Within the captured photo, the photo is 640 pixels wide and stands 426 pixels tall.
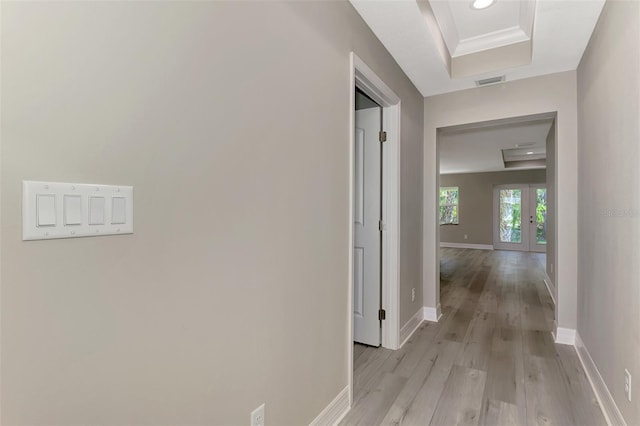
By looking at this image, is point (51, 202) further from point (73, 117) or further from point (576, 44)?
point (576, 44)

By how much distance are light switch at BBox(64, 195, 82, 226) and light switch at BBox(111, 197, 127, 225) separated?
69 millimetres

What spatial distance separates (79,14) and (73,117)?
0.24 meters

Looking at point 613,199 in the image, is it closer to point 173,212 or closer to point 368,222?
point 368,222

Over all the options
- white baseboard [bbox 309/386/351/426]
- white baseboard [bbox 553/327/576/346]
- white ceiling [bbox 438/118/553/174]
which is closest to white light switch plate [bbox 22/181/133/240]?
white baseboard [bbox 309/386/351/426]

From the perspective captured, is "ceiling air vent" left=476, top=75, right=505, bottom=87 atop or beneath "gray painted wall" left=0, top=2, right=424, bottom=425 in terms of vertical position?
atop

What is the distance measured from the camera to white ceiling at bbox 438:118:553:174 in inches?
179

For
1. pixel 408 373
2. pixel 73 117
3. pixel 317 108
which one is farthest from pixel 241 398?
pixel 408 373

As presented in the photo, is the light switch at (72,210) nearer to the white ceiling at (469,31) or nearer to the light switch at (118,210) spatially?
the light switch at (118,210)

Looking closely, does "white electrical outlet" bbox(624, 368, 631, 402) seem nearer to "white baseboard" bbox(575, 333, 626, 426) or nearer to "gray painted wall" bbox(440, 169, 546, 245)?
"white baseboard" bbox(575, 333, 626, 426)

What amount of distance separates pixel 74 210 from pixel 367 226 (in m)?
2.25

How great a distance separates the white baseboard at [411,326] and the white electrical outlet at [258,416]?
1.79 m

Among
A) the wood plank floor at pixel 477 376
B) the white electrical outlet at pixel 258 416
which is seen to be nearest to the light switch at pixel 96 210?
the white electrical outlet at pixel 258 416

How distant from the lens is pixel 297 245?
1.49m

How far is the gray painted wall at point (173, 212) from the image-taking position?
69 centimetres
